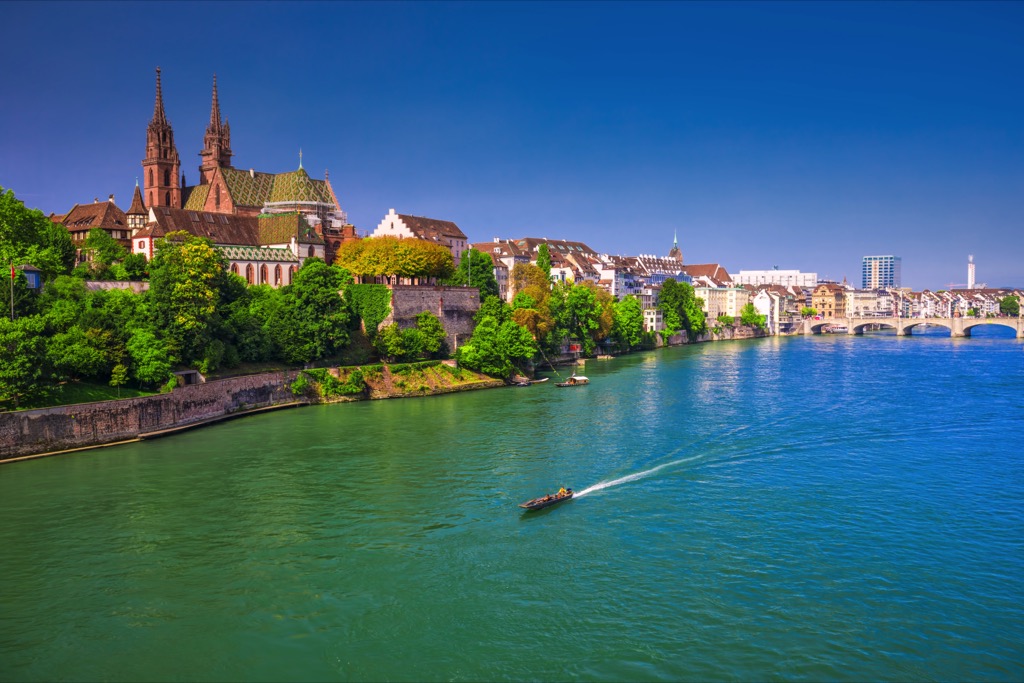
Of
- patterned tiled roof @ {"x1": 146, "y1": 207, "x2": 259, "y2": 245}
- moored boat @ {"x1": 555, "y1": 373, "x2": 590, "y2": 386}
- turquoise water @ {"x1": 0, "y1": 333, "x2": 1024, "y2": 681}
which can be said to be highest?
patterned tiled roof @ {"x1": 146, "y1": 207, "x2": 259, "y2": 245}

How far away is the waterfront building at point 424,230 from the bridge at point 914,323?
10302cm

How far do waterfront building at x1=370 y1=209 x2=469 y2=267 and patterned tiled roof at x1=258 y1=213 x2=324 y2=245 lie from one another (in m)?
17.1

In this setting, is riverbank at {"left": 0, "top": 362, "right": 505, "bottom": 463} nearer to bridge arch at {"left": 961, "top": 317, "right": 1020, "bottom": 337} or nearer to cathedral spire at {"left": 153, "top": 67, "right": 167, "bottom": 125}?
cathedral spire at {"left": 153, "top": 67, "right": 167, "bottom": 125}

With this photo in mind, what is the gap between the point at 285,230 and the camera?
7625 centimetres

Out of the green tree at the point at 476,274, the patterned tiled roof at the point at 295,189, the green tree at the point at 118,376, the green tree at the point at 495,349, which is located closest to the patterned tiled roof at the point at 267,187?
the patterned tiled roof at the point at 295,189

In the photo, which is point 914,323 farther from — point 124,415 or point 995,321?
point 124,415

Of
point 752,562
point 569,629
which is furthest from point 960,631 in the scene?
point 569,629

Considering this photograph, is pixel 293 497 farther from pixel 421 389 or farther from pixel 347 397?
pixel 421 389

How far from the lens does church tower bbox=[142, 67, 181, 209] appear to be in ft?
290

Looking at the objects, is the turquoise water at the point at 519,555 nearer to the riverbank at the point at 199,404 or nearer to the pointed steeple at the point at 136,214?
the riverbank at the point at 199,404

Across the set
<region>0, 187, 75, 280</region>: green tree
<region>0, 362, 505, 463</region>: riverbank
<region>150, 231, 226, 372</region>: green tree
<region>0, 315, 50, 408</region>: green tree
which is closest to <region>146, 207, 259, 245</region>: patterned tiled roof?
<region>0, 187, 75, 280</region>: green tree

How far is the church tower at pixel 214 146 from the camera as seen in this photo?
93.1 m

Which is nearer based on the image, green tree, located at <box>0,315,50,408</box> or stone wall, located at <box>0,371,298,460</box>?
green tree, located at <box>0,315,50,408</box>

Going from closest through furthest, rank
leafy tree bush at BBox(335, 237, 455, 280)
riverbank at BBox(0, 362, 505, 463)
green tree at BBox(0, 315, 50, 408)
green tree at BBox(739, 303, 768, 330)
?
green tree at BBox(0, 315, 50, 408), riverbank at BBox(0, 362, 505, 463), leafy tree bush at BBox(335, 237, 455, 280), green tree at BBox(739, 303, 768, 330)
